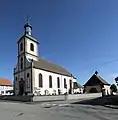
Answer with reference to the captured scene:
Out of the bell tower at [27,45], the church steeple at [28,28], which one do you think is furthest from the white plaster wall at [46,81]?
the church steeple at [28,28]

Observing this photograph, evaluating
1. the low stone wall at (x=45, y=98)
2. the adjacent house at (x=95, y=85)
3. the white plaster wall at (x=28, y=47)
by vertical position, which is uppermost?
the white plaster wall at (x=28, y=47)

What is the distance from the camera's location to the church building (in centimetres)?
4628

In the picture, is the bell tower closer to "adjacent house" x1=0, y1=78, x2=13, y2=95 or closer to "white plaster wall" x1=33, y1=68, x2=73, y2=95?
"white plaster wall" x1=33, y1=68, x2=73, y2=95

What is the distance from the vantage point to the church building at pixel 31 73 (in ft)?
152

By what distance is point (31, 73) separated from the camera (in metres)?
→ 45.8

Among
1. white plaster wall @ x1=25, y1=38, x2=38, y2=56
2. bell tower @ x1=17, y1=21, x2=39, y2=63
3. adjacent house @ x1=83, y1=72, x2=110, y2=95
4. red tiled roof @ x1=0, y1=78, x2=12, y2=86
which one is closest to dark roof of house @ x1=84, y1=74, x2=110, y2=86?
adjacent house @ x1=83, y1=72, x2=110, y2=95

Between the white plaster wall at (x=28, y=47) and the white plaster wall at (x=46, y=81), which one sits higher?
the white plaster wall at (x=28, y=47)

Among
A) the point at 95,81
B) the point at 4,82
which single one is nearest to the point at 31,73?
the point at 95,81

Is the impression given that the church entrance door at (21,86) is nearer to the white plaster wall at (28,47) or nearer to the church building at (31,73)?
the church building at (31,73)

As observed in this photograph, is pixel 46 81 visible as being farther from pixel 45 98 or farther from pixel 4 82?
pixel 4 82

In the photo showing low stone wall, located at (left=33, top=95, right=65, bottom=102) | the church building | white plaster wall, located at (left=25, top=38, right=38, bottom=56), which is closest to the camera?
low stone wall, located at (left=33, top=95, right=65, bottom=102)

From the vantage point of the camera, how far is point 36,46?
174 ft

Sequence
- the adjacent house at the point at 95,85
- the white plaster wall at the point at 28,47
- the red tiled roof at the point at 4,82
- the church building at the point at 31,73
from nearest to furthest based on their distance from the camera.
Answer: the church building at the point at 31,73, the adjacent house at the point at 95,85, the white plaster wall at the point at 28,47, the red tiled roof at the point at 4,82

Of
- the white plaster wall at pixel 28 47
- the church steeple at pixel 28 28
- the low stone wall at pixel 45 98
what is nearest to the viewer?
the low stone wall at pixel 45 98
